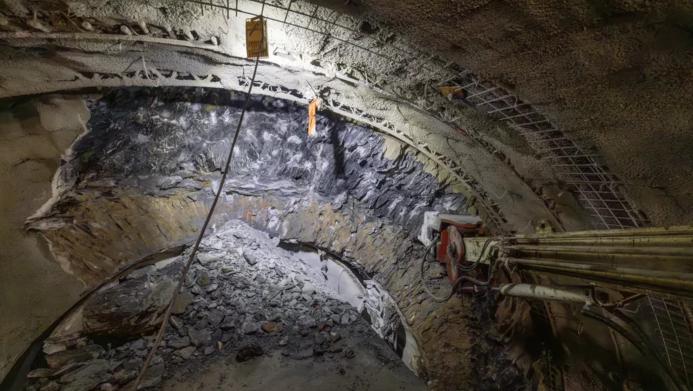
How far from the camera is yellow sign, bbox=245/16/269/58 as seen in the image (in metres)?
2.31

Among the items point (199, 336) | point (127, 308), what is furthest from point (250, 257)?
point (127, 308)

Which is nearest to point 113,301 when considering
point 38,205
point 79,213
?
point 79,213

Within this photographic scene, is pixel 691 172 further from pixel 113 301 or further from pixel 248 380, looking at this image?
pixel 113 301

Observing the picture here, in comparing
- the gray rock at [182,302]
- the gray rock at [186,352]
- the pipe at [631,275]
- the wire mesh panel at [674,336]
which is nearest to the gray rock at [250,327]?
the gray rock at [186,352]

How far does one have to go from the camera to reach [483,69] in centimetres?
216

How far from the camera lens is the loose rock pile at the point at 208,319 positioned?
3121 millimetres

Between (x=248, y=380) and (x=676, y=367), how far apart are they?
443cm

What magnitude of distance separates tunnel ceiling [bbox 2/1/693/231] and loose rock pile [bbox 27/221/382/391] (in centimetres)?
251

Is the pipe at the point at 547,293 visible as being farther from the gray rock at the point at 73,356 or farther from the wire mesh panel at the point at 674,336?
the gray rock at the point at 73,356

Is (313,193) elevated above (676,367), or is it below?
above

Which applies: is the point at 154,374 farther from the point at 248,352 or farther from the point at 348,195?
the point at 348,195

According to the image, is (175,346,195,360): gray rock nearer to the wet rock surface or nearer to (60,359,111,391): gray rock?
(60,359,111,391): gray rock

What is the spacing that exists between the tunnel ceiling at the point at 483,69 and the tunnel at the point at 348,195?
0.7 inches

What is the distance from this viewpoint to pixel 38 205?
3.05m
